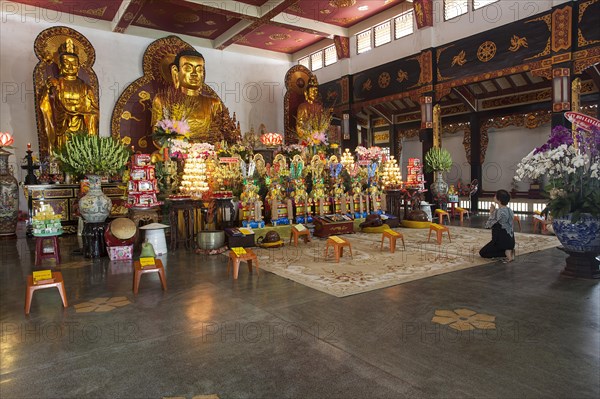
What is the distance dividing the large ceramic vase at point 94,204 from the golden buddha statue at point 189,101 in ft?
17.4

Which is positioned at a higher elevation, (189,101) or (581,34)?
(581,34)

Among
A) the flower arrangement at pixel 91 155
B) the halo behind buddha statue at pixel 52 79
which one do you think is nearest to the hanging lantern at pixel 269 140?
the halo behind buddha statue at pixel 52 79

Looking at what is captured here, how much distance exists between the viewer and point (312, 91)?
13.2m

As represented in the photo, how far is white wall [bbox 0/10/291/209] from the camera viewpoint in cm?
977

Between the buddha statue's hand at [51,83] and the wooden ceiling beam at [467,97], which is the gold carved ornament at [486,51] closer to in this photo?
the wooden ceiling beam at [467,97]

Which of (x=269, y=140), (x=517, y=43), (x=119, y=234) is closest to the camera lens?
(x=119, y=234)

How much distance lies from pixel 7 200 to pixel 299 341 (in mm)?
7538

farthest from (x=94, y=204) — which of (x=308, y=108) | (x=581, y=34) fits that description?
(x=581, y=34)

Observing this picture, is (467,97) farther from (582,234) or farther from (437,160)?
(582,234)

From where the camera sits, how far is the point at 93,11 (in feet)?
34.3

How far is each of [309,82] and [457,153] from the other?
5317 millimetres

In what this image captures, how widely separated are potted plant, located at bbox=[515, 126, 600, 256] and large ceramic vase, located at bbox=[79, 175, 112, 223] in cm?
542

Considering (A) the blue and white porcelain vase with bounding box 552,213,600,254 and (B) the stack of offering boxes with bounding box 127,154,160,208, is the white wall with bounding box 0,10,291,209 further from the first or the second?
(A) the blue and white porcelain vase with bounding box 552,213,600,254

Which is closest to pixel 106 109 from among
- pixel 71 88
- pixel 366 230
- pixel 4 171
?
pixel 71 88
